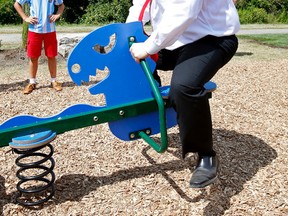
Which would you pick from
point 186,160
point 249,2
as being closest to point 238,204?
point 186,160

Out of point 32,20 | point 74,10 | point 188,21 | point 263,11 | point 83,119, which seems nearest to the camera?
point 188,21

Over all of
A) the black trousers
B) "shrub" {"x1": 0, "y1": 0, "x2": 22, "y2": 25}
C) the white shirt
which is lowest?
"shrub" {"x1": 0, "y1": 0, "x2": 22, "y2": 25}

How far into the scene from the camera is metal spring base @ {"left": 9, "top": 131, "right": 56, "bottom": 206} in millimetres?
2173

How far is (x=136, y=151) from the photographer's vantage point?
10.4 ft

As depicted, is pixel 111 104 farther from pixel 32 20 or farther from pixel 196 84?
pixel 32 20

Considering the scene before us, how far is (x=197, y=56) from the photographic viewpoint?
2250 millimetres

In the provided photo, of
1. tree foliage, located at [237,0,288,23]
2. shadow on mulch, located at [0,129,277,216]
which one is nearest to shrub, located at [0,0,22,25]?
tree foliage, located at [237,0,288,23]

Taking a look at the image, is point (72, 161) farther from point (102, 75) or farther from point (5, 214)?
point (102, 75)

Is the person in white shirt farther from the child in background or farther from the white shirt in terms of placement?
the child in background

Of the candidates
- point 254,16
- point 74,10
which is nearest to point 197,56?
point 74,10

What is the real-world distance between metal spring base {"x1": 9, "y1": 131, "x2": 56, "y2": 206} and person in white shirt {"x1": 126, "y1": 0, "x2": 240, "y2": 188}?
2.33 feet

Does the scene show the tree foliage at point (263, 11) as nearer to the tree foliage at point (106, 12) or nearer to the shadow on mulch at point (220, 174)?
the tree foliage at point (106, 12)

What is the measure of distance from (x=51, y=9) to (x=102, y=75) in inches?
47.8

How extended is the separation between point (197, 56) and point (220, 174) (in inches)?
37.6
